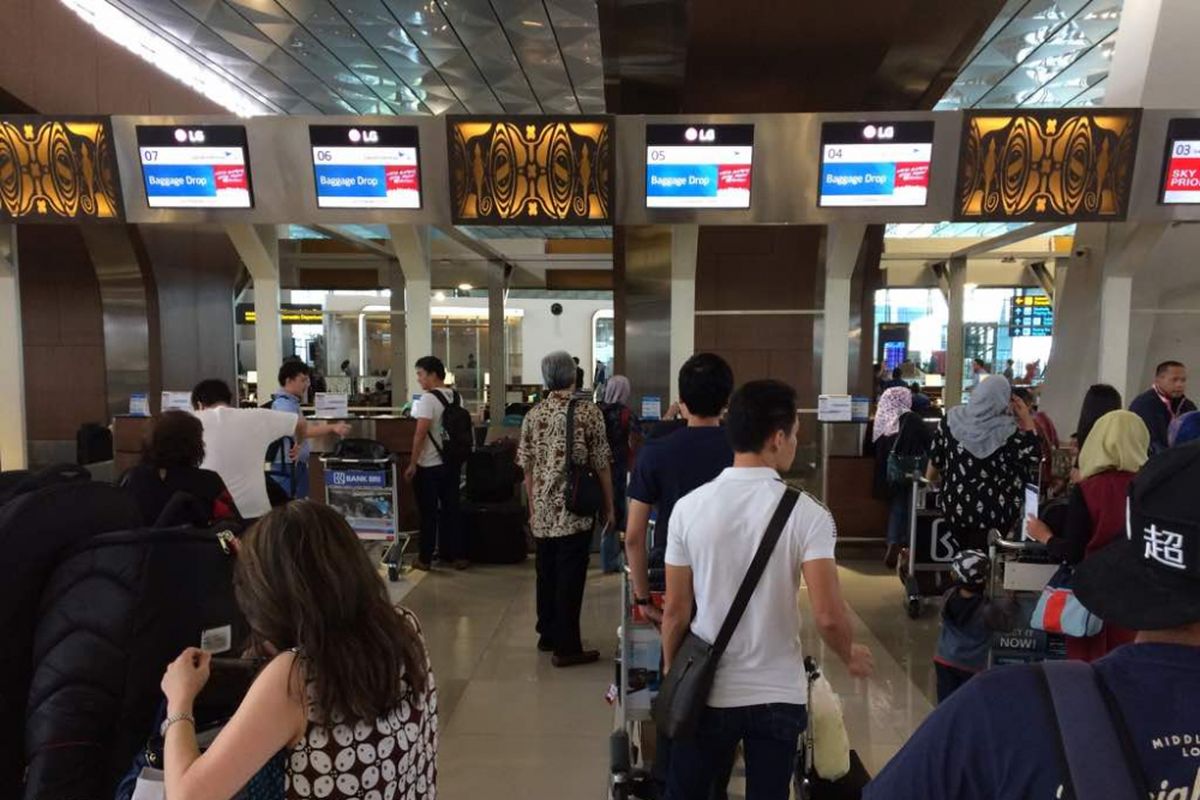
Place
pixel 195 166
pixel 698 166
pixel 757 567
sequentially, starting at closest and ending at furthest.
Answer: pixel 757 567, pixel 698 166, pixel 195 166

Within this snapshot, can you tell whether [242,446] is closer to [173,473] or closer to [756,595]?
[173,473]

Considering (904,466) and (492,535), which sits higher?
(904,466)

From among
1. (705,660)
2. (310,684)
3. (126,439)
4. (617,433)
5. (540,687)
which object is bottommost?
(540,687)

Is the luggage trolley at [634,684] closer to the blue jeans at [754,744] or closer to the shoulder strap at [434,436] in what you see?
the blue jeans at [754,744]

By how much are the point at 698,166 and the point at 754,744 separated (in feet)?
16.2

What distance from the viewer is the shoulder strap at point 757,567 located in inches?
72.0

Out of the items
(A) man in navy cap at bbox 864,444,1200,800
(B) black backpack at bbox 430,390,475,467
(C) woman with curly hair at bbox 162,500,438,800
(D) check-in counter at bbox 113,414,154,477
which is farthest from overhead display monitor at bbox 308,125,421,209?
(A) man in navy cap at bbox 864,444,1200,800

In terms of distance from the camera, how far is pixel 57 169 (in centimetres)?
626

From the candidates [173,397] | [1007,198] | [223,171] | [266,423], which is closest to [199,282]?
[173,397]

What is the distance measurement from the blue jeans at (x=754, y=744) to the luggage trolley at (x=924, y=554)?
11.8ft

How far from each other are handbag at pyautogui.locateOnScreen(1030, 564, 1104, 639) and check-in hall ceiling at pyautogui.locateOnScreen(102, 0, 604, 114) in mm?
7763

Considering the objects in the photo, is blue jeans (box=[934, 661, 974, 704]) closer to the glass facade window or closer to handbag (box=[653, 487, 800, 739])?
handbag (box=[653, 487, 800, 739])

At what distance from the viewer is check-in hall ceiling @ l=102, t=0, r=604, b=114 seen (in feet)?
28.0

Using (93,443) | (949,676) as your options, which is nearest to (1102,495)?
(949,676)
